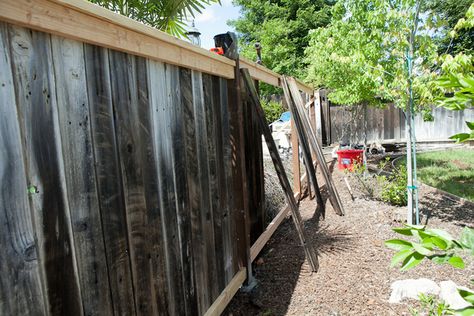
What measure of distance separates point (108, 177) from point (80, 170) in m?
0.15

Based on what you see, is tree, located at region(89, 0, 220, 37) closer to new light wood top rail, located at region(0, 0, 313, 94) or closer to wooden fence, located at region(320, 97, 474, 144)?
new light wood top rail, located at region(0, 0, 313, 94)

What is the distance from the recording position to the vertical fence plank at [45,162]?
3.30 ft

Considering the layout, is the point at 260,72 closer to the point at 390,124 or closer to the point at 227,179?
the point at 227,179

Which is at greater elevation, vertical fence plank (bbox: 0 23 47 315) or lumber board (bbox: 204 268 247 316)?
vertical fence plank (bbox: 0 23 47 315)

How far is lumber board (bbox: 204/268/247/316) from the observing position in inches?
87.9

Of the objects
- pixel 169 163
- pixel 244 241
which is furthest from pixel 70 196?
pixel 244 241

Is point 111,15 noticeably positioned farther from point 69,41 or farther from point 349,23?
point 349,23

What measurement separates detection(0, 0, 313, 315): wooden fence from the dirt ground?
63 cm

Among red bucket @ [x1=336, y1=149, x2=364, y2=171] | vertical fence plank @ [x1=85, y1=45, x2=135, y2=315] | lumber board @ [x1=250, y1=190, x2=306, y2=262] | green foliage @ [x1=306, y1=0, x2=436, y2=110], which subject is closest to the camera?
vertical fence plank @ [x1=85, y1=45, x2=135, y2=315]

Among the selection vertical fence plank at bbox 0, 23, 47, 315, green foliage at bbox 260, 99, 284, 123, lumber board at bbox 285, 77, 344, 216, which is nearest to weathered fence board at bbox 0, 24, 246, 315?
vertical fence plank at bbox 0, 23, 47, 315

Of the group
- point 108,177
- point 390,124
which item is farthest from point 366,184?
point 390,124

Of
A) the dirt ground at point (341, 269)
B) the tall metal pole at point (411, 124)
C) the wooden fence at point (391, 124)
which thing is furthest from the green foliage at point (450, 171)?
the wooden fence at point (391, 124)

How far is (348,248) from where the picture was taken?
136 inches

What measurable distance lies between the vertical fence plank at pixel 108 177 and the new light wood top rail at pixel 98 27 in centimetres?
8
